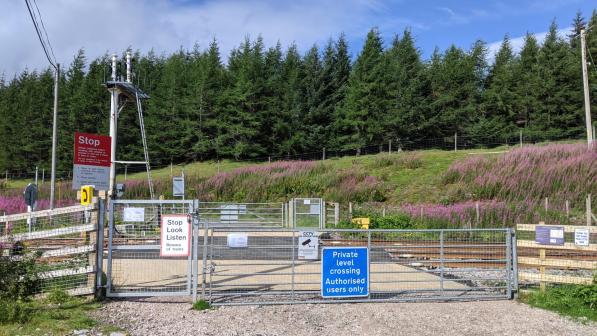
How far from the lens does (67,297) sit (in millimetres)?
9148

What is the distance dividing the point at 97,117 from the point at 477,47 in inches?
1966

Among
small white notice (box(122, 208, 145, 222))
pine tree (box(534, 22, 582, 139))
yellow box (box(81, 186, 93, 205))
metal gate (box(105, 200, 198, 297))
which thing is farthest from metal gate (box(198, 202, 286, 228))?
pine tree (box(534, 22, 582, 139))

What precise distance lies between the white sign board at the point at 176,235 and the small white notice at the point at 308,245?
206 centimetres

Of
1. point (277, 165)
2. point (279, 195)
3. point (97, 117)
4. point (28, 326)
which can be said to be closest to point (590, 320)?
point (28, 326)

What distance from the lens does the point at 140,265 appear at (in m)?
13.3

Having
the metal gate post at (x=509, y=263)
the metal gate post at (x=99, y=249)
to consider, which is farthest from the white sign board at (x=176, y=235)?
the metal gate post at (x=509, y=263)

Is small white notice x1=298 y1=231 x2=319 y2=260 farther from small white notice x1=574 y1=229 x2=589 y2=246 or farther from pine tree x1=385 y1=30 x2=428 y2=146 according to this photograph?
pine tree x1=385 y1=30 x2=428 y2=146

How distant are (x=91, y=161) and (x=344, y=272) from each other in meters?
11.0

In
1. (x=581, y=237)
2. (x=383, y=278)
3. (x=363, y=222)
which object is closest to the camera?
(x=581, y=237)

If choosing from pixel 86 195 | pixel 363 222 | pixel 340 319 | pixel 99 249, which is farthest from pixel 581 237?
pixel 363 222

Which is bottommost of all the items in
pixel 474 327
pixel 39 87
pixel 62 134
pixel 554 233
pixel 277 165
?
pixel 474 327

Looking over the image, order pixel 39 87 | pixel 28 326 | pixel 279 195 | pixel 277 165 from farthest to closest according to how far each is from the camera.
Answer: pixel 39 87, pixel 277 165, pixel 279 195, pixel 28 326

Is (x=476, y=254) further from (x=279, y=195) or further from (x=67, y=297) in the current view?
Result: (x=279, y=195)

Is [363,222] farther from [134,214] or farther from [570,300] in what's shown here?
[570,300]
